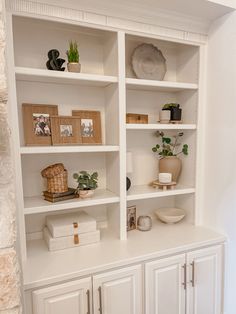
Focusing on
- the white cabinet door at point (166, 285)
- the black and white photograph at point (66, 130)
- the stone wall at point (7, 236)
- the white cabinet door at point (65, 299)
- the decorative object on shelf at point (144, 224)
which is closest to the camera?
the stone wall at point (7, 236)

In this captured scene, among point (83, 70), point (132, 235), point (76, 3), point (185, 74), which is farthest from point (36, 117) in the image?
point (185, 74)

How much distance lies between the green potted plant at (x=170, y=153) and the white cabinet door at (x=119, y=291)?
2.62 feet

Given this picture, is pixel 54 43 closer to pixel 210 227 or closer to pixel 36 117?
pixel 36 117

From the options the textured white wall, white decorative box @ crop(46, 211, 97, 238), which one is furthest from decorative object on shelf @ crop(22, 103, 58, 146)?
the textured white wall

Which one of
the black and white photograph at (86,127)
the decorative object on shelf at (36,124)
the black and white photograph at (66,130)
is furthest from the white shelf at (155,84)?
the decorative object on shelf at (36,124)

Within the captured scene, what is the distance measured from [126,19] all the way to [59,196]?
3.91ft

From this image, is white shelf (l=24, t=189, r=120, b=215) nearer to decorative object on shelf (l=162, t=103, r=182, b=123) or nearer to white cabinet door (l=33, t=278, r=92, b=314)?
white cabinet door (l=33, t=278, r=92, b=314)

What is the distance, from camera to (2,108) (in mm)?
698

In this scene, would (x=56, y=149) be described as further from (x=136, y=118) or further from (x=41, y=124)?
(x=136, y=118)

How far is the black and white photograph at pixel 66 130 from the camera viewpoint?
5.25ft

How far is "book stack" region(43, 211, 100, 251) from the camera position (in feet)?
4.95

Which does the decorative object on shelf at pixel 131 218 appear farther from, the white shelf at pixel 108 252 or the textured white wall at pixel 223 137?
the textured white wall at pixel 223 137

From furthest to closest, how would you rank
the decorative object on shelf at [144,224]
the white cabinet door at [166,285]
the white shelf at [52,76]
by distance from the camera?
the decorative object on shelf at [144,224] < the white cabinet door at [166,285] < the white shelf at [52,76]

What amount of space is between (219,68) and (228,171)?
0.72 metres
